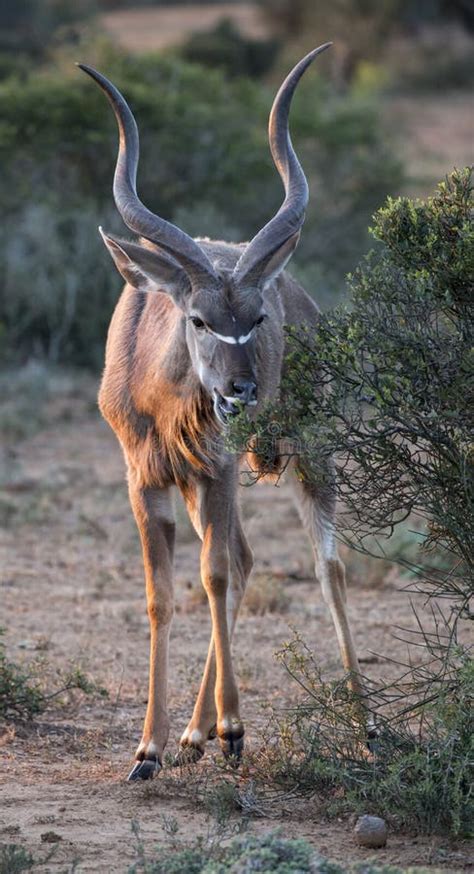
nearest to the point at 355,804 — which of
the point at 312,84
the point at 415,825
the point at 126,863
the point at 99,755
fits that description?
the point at 415,825

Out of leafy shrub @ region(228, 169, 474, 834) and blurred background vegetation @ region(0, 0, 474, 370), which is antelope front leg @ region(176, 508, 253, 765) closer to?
leafy shrub @ region(228, 169, 474, 834)

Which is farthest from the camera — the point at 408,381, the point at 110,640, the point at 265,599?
the point at 265,599

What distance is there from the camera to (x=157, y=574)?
6566 mm

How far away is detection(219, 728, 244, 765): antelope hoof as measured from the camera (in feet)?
20.7

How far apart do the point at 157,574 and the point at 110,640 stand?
6.56 ft

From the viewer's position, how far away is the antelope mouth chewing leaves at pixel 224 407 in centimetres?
587

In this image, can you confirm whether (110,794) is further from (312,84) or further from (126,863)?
(312,84)

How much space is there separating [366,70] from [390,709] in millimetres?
32351

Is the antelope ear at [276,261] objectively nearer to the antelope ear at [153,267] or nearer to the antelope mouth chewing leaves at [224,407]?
the antelope ear at [153,267]

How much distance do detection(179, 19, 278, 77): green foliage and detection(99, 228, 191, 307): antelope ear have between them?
32.1 meters

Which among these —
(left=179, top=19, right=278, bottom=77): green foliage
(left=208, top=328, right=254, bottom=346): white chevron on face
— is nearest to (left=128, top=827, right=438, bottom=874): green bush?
(left=208, top=328, right=254, bottom=346): white chevron on face

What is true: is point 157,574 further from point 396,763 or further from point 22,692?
point 396,763

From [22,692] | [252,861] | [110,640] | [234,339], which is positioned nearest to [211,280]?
[234,339]

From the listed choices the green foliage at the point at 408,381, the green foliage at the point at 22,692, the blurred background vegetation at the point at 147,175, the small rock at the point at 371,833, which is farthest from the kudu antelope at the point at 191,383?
the blurred background vegetation at the point at 147,175
